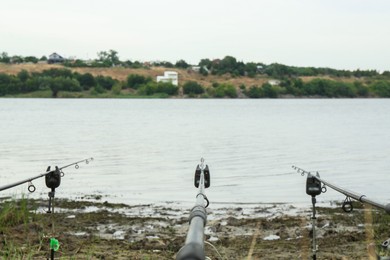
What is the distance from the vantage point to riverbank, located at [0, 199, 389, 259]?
400 inches

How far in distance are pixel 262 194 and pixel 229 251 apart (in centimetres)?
980

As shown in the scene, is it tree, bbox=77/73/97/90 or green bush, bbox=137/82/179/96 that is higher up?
tree, bbox=77/73/97/90

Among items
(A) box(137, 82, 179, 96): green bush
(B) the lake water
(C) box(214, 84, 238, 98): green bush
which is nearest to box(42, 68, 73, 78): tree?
(A) box(137, 82, 179, 96): green bush

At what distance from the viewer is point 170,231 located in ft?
42.0

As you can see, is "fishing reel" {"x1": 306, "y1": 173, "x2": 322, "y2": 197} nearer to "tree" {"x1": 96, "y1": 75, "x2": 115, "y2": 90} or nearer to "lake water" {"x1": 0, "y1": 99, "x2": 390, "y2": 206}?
"lake water" {"x1": 0, "y1": 99, "x2": 390, "y2": 206}

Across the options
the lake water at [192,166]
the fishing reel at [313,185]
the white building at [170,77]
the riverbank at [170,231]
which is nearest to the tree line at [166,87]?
the white building at [170,77]

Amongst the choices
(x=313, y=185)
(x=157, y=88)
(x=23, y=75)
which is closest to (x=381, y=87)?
(x=157, y=88)

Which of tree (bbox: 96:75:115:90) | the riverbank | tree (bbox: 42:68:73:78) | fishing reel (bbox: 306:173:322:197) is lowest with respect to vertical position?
the riverbank

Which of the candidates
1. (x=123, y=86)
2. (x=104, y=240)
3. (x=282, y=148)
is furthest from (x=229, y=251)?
(x=123, y=86)

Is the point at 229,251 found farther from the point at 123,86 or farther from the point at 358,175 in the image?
the point at 123,86

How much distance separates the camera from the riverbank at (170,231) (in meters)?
10.2

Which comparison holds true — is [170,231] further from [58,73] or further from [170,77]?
[170,77]

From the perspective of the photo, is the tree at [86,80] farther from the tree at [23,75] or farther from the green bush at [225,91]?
the green bush at [225,91]

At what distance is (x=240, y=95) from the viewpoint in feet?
643
